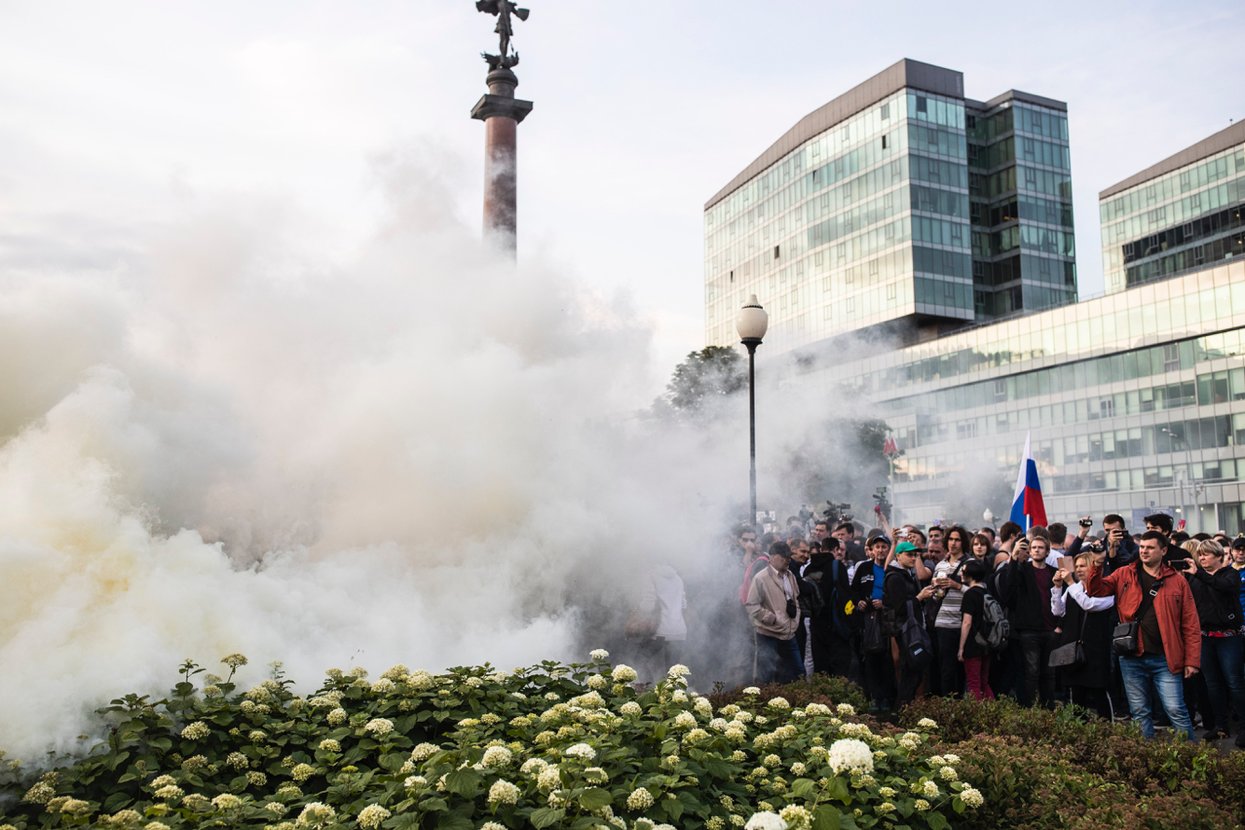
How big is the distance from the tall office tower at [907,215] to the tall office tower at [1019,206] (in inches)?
4.2

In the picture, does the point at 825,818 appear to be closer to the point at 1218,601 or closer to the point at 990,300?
the point at 1218,601

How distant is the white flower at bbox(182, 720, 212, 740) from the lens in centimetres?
532

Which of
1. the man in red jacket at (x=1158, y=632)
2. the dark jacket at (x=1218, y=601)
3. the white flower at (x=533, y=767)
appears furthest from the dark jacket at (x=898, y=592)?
the white flower at (x=533, y=767)

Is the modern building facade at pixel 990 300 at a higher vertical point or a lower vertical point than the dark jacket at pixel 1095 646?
higher

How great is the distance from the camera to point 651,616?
33.8ft

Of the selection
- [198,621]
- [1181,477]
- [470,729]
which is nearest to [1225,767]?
[470,729]

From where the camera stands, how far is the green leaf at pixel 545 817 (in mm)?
3829

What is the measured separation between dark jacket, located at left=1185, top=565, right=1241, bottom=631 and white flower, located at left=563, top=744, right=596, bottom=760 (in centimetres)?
708

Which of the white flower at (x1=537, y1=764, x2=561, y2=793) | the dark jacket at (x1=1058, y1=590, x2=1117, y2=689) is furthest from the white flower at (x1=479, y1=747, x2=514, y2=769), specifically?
the dark jacket at (x1=1058, y1=590, x2=1117, y2=689)

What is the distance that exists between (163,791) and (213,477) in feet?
17.0

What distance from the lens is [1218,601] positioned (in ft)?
30.0

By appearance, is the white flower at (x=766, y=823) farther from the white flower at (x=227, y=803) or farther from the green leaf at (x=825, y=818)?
the white flower at (x=227, y=803)

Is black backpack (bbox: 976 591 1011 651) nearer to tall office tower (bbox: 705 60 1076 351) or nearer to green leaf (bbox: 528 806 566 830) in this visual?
green leaf (bbox: 528 806 566 830)

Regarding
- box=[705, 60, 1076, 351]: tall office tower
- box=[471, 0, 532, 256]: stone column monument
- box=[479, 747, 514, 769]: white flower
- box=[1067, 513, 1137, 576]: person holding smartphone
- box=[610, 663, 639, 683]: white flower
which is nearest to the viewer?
box=[479, 747, 514, 769]: white flower
